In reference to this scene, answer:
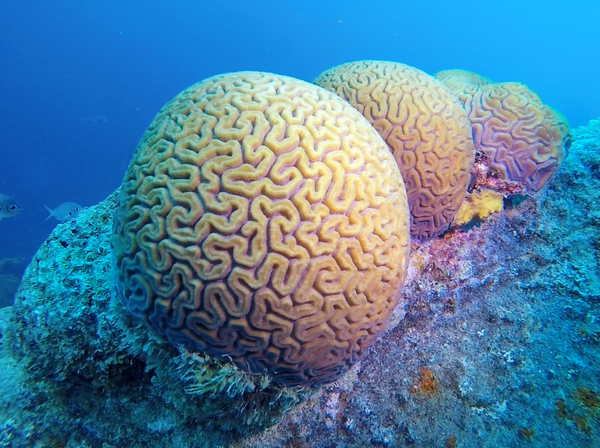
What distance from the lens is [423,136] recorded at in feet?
11.2

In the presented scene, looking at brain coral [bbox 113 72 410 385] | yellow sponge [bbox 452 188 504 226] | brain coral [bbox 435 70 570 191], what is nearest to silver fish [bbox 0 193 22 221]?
brain coral [bbox 113 72 410 385]

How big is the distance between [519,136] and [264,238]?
3189 mm

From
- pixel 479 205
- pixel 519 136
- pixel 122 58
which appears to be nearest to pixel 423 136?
pixel 479 205

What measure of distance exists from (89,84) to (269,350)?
3072 inches

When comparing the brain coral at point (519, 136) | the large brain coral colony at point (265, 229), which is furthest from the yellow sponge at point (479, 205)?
the large brain coral colony at point (265, 229)

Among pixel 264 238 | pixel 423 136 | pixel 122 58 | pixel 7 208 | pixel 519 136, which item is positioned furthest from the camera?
pixel 122 58

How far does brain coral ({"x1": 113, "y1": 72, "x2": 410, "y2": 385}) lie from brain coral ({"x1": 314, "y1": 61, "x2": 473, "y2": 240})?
0.83 m

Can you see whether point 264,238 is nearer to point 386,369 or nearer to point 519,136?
point 386,369

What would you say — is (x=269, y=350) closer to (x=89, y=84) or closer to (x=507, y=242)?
(x=507, y=242)

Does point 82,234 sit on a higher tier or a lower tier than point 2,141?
lower

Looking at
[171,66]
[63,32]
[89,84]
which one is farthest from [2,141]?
[171,66]

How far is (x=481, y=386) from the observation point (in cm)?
339

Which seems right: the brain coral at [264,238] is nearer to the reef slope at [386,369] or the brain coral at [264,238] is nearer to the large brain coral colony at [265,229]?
the large brain coral colony at [265,229]

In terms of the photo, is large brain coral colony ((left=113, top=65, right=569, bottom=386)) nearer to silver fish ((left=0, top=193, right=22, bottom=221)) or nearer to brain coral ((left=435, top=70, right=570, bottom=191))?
brain coral ((left=435, top=70, right=570, bottom=191))
